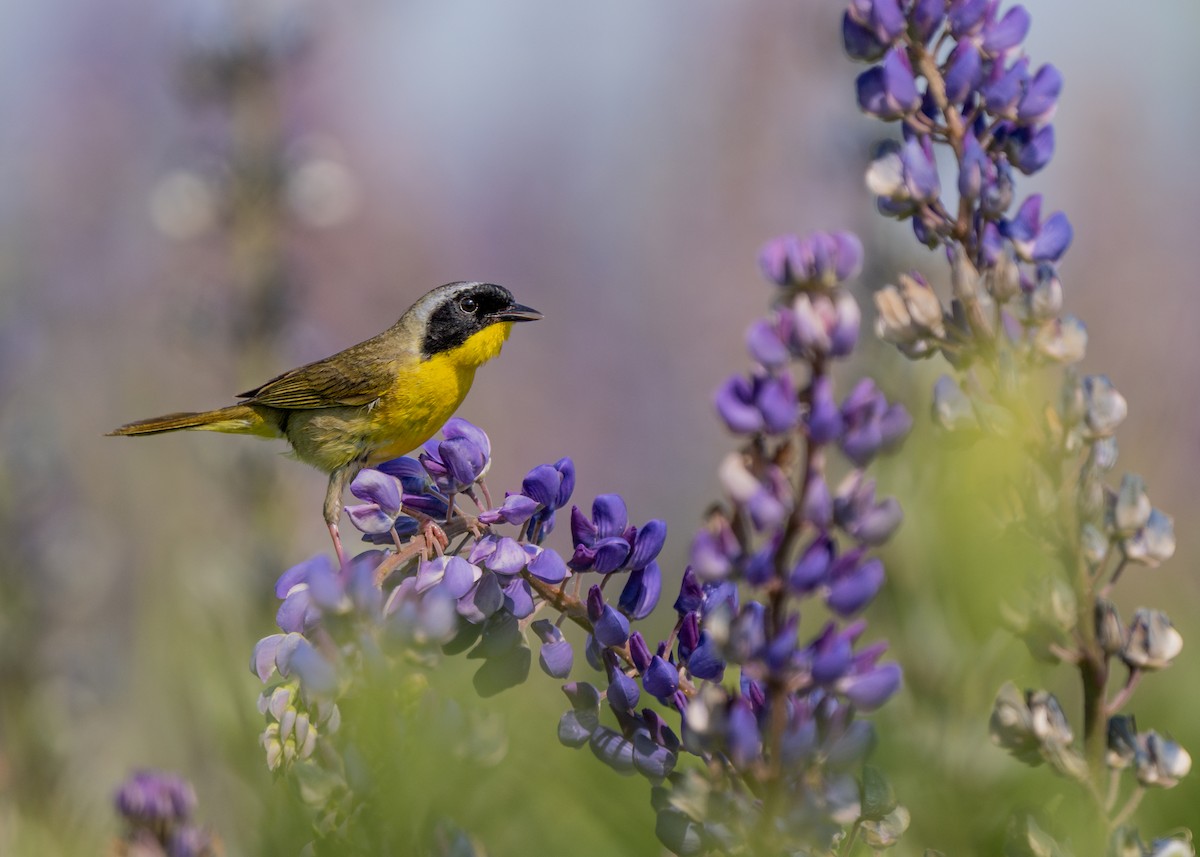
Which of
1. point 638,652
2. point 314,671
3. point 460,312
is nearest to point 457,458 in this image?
point 638,652

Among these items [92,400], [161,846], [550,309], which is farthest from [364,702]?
[550,309]

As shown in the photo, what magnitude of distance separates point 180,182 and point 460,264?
21.2 feet

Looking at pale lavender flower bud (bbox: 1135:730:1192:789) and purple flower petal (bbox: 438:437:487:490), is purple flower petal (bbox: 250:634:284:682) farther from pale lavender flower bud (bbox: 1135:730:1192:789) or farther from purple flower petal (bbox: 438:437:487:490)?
pale lavender flower bud (bbox: 1135:730:1192:789)

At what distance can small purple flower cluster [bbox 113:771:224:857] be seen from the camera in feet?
5.33

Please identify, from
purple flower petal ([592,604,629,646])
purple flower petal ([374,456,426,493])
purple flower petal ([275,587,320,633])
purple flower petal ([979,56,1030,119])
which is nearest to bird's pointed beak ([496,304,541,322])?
purple flower petal ([374,456,426,493])

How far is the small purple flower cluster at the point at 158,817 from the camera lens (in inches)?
63.9

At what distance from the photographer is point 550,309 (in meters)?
12.4

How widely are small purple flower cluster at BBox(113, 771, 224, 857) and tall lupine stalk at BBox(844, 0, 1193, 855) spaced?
37.9 inches

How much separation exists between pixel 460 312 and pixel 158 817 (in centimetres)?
269

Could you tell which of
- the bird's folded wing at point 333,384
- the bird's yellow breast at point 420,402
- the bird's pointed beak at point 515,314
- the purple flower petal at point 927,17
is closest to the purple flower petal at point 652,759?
the purple flower petal at point 927,17

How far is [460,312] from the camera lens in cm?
422

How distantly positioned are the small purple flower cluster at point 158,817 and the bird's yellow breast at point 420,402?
2.45 m

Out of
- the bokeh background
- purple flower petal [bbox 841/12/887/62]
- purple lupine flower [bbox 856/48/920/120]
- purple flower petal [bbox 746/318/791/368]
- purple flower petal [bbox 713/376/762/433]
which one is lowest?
the bokeh background

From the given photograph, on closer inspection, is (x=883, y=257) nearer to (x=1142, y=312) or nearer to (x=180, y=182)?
(x=180, y=182)
